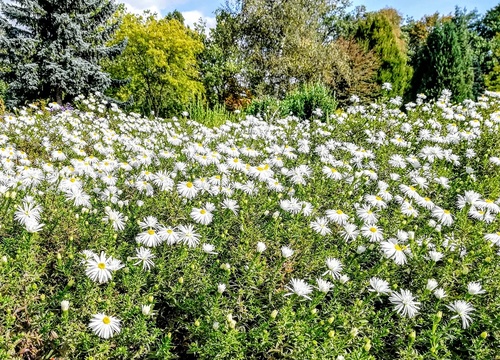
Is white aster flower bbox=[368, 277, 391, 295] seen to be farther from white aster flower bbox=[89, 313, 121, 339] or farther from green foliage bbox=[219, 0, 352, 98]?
green foliage bbox=[219, 0, 352, 98]

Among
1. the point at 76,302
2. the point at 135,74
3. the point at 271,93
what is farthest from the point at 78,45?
the point at 76,302

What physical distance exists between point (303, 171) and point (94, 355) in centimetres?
191

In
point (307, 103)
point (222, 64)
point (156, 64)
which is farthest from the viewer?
point (222, 64)

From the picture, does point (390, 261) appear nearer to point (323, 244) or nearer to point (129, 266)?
point (323, 244)

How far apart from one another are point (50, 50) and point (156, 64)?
2785mm

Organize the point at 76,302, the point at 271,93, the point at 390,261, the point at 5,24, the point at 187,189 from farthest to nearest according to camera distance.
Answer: the point at 271,93, the point at 5,24, the point at 187,189, the point at 390,261, the point at 76,302

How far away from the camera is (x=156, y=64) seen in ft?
37.4

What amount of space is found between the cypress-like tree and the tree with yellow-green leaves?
690 mm

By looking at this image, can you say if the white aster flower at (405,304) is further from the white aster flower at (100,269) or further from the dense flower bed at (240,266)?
the white aster flower at (100,269)

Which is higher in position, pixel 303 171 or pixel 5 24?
pixel 5 24

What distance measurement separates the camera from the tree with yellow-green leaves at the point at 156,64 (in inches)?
448

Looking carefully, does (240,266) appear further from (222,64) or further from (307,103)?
(222,64)

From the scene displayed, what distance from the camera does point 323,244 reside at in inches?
91.3

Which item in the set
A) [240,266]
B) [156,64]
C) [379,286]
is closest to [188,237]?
[240,266]
